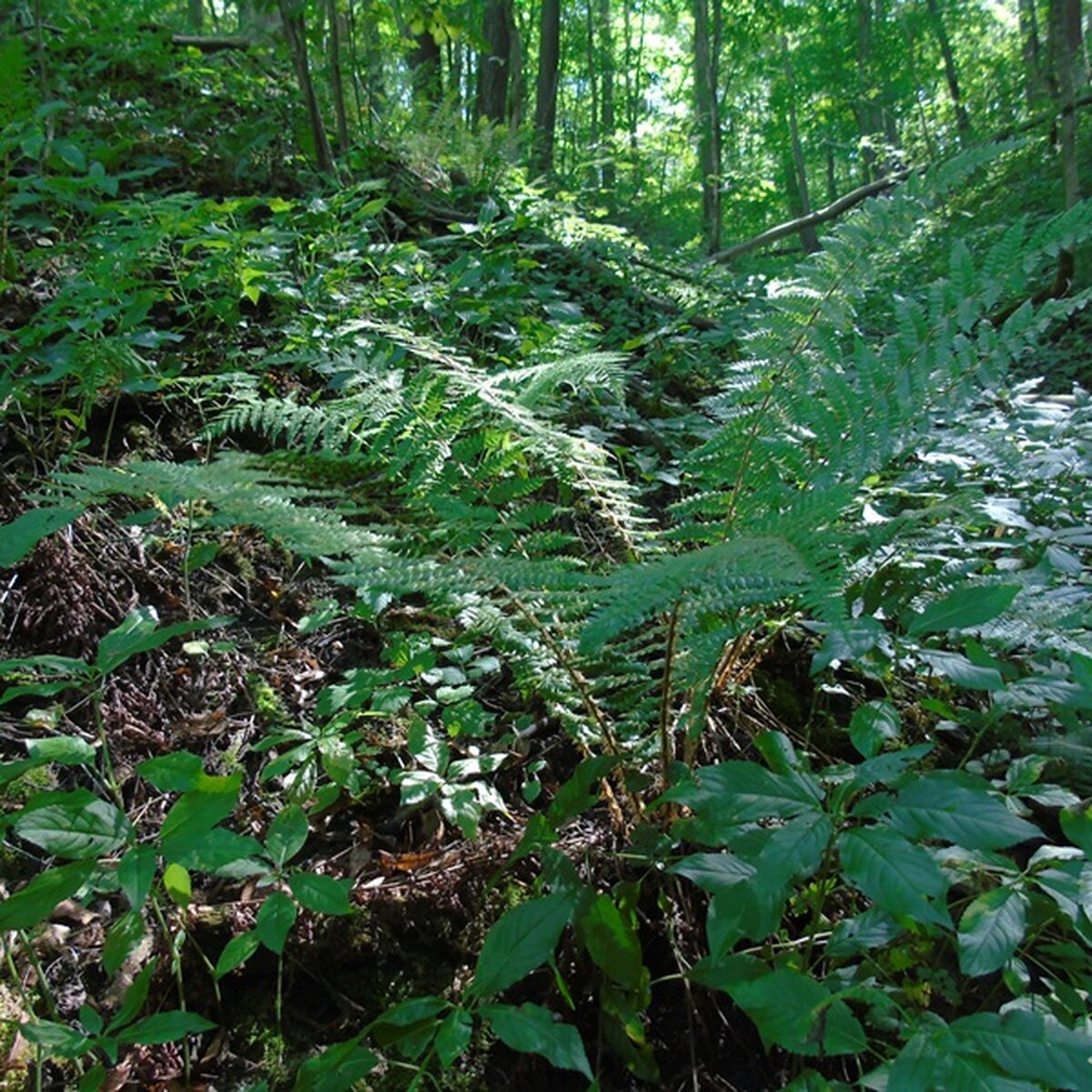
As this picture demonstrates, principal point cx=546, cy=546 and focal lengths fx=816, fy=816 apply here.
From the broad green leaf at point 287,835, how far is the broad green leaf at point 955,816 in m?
0.78

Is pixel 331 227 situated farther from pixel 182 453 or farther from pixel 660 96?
pixel 660 96

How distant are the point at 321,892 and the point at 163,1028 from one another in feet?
0.71

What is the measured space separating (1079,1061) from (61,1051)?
105 cm

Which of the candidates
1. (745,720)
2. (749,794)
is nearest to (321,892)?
(749,794)

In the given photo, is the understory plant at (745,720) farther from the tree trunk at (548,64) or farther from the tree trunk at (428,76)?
the tree trunk at (548,64)

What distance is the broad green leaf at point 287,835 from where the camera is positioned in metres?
1.13

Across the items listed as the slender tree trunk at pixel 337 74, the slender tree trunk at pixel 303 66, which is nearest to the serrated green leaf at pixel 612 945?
the slender tree trunk at pixel 303 66

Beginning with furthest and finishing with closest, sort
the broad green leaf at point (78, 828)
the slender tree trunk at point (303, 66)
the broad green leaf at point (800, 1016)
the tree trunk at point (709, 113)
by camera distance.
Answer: the tree trunk at point (709, 113), the slender tree trunk at point (303, 66), the broad green leaf at point (78, 828), the broad green leaf at point (800, 1016)

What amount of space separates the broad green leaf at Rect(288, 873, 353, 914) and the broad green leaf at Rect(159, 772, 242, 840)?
16cm

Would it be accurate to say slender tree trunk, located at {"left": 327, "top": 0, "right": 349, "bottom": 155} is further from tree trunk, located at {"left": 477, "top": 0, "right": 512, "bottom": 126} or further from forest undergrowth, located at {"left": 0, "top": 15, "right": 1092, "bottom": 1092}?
tree trunk, located at {"left": 477, "top": 0, "right": 512, "bottom": 126}

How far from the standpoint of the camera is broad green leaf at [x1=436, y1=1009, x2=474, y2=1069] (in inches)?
34.4

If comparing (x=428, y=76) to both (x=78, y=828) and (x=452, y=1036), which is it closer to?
(x=78, y=828)

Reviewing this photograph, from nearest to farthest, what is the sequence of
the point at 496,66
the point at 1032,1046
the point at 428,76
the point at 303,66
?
the point at 1032,1046
the point at 303,66
the point at 428,76
the point at 496,66

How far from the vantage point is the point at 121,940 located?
1.04 m
